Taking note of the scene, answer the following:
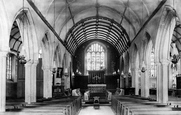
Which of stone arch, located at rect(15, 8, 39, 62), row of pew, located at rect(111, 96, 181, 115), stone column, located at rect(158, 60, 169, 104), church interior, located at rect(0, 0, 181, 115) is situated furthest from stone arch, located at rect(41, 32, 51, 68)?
row of pew, located at rect(111, 96, 181, 115)

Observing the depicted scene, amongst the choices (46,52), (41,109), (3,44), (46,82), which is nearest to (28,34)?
(3,44)

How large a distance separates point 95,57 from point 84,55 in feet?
6.11

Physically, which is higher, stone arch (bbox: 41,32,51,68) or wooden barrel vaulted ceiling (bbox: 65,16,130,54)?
wooden barrel vaulted ceiling (bbox: 65,16,130,54)

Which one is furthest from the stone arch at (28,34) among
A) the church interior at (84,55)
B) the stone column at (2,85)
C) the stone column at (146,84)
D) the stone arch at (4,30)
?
the stone column at (146,84)

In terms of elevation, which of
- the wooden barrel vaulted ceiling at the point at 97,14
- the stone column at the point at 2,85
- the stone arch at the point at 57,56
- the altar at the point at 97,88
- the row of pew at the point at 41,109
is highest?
the wooden barrel vaulted ceiling at the point at 97,14

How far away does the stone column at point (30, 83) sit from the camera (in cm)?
1567

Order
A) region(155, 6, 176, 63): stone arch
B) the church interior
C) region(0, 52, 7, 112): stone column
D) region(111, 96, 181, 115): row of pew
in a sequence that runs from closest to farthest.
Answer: region(111, 96, 181, 115): row of pew → region(0, 52, 7, 112): stone column → the church interior → region(155, 6, 176, 63): stone arch

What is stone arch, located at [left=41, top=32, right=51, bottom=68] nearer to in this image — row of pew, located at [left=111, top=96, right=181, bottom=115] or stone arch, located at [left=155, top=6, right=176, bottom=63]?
stone arch, located at [left=155, top=6, right=176, bottom=63]

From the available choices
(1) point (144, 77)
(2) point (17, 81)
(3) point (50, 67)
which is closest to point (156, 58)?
(1) point (144, 77)

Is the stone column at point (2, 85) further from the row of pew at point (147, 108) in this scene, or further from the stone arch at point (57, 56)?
the stone arch at point (57, 56)

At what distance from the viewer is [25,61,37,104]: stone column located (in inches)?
617

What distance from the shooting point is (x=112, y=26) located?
2977 cm

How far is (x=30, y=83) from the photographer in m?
15.9

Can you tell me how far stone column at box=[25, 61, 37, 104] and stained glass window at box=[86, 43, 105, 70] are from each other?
84.7ft
